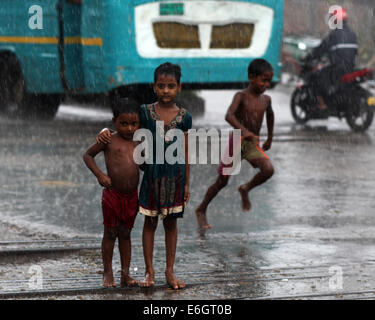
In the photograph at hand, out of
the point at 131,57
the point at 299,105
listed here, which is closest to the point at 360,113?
the point at 299,105

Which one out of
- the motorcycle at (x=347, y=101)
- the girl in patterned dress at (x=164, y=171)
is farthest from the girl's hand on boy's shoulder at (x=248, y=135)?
the motorcycle at (x=347, y=101)

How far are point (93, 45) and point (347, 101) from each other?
13.1ft

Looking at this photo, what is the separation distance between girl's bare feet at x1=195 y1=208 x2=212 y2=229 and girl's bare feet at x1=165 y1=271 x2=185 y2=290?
1.87 metres

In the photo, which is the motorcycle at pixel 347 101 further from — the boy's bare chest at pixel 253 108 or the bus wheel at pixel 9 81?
the boy's bare chest at pixel 253 108

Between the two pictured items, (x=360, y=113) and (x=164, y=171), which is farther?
(x=360, y=113)

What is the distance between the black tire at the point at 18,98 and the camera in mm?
14375

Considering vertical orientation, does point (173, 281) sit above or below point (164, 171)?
below

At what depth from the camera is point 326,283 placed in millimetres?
5777

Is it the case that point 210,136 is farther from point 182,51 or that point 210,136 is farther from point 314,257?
point 314,257

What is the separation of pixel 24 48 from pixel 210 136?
126 inches

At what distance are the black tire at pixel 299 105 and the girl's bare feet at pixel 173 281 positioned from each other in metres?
9.48

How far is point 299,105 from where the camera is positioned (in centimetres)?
1503

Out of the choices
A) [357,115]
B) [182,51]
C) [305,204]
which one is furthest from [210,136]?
[305,204]

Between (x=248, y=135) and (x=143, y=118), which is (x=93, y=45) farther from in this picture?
(x=143, y=118)
